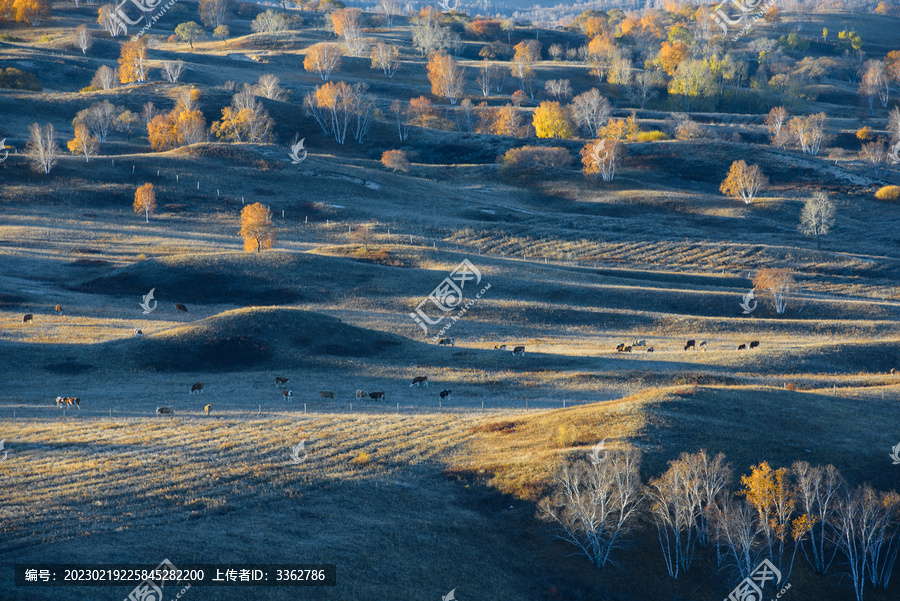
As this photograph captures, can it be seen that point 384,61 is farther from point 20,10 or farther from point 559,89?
point 20,10

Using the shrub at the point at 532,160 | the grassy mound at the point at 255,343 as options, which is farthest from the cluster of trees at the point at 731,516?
the shrub at the point at 532,160

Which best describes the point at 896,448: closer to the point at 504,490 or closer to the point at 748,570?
the point at 748,570

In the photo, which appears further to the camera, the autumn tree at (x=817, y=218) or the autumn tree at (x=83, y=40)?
the autumn tree at (x=83, y=40)

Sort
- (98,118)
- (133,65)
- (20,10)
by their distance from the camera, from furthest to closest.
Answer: (20,10), (133,65), (98,118)

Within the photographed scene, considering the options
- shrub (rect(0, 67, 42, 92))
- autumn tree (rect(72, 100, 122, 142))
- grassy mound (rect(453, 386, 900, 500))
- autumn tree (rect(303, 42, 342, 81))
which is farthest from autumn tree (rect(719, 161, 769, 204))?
shrub (rect(0, 67, 42, 92))

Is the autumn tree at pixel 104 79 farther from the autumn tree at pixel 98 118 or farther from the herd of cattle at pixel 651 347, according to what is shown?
the herd of cattle at pixel 651 347

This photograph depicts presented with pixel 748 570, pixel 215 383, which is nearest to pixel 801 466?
pixel 748 570

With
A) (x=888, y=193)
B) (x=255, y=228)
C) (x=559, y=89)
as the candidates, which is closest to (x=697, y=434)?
(x=255, y=228)
